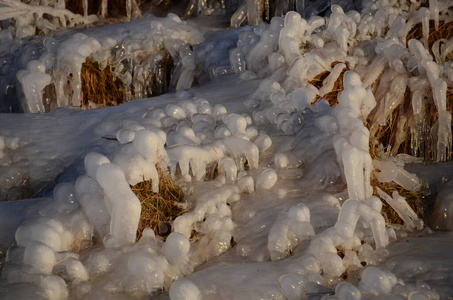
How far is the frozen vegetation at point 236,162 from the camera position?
2.31 meters

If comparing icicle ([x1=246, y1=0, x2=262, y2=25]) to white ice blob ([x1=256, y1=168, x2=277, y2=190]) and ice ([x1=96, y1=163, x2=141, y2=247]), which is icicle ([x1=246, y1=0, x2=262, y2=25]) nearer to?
white ice blob ([x1=256, y1=168, x2=277, y2=190])

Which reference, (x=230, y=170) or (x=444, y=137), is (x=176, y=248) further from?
(x=444, y=137)

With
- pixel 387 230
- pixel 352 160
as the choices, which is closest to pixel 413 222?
pixel 387 230

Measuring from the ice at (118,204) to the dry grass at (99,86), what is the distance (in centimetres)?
243

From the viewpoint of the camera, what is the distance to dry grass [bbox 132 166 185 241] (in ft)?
8.84

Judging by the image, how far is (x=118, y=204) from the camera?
2436mm

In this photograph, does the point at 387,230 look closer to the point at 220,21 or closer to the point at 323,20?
the point at 323,20

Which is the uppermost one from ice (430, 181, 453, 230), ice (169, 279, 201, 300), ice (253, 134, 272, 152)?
ice (253, 134, 272, 152)

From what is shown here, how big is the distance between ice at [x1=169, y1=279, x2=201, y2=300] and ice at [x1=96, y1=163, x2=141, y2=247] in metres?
0.46

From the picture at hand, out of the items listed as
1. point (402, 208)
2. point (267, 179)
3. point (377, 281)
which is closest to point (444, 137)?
point (402, 208)

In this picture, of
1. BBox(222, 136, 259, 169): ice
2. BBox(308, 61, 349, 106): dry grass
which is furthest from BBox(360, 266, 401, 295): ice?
BBox(308, 61, 349, 106): dry grass

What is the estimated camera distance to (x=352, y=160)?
9.24 feet

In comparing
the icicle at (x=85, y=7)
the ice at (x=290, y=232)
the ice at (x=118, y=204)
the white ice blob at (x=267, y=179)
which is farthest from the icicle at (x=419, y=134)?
the icicle at (x=85, y=7)

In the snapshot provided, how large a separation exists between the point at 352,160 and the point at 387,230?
0.41 metres
